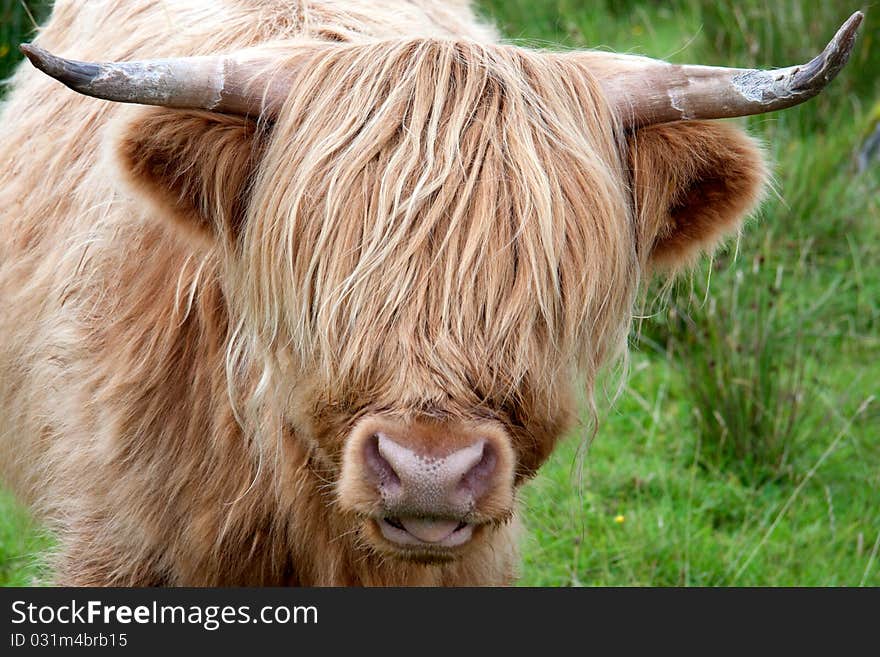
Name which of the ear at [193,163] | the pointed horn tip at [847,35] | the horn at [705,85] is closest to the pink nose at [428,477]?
the ear at [193,163]

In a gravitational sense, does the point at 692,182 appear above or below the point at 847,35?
below

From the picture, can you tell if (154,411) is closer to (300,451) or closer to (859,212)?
(300,451)

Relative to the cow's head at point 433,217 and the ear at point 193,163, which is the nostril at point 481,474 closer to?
the cow's head at point 433,217

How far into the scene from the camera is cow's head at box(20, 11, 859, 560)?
6.91 ft

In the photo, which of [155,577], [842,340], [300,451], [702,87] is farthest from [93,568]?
[842,340]

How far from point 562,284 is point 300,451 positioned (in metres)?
0.67

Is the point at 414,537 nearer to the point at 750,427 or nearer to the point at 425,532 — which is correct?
the point at 425,532

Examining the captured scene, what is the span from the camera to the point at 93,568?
9.41 ft

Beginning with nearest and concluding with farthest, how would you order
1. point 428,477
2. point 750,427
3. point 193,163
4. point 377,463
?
point 428,477 < point 377,463 < point 193,163 < point 750,427

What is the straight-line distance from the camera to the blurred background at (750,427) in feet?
13.1

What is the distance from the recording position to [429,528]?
2111 millimetres

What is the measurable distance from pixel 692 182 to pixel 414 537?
90 centimetres

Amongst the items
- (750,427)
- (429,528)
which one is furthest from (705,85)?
(750,427)

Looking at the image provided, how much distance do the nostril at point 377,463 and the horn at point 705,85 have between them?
82 cm
